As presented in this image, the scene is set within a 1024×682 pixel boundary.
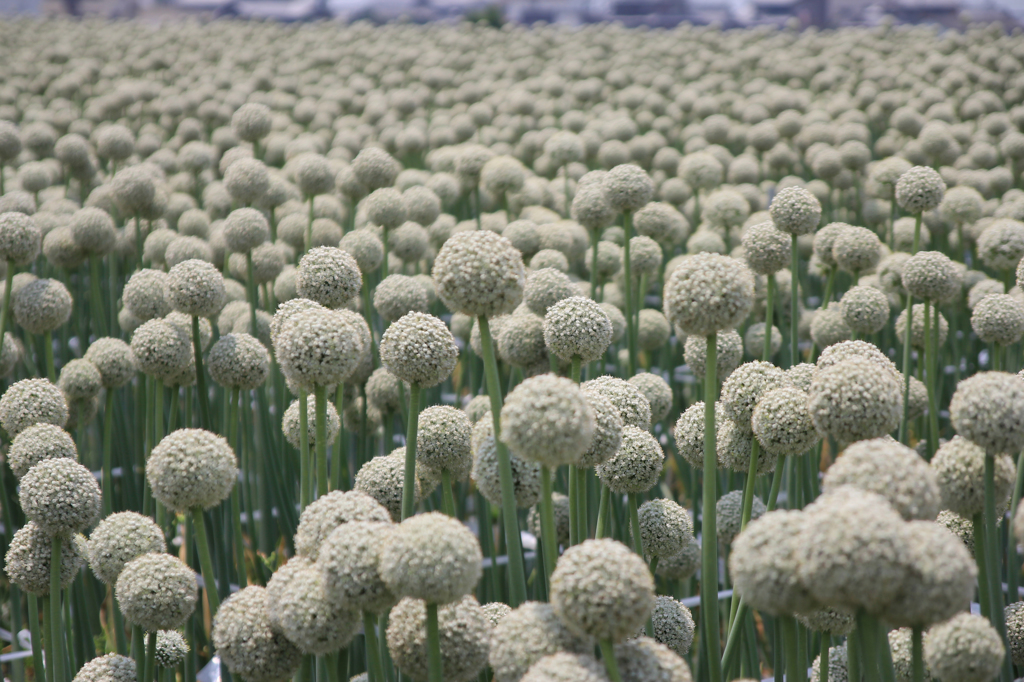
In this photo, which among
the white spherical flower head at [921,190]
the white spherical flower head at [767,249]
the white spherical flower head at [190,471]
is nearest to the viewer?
the white spherical flower head at [190,471]

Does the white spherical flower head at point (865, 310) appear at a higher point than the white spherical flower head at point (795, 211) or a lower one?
lower

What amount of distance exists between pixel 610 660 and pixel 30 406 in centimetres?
123

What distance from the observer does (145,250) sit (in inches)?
109

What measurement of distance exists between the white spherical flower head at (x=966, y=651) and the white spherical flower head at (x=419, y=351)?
691 mm

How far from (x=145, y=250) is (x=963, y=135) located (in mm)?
3487

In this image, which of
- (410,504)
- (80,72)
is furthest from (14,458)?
(80,72)

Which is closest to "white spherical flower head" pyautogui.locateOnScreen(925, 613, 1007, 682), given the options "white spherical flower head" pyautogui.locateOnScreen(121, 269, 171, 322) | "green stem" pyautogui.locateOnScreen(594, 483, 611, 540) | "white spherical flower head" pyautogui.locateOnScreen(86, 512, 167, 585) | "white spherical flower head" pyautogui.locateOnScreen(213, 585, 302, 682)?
"green stem" pyautogui.locateOnScreen(594, 483, 611, 540)

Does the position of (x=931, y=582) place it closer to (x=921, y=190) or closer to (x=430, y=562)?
(x=430, y=562)

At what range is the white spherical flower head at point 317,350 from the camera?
3.82 feet

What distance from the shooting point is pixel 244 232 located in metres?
2.27

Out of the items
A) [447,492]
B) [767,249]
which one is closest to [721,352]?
[767,249]

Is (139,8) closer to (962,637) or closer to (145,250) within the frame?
(145,250)

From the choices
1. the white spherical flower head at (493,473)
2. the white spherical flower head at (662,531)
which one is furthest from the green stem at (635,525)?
the white spherical flower head at (493,473)

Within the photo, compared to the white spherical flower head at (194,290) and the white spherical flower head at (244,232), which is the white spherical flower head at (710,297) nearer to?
the white spherical flower head at (194,290)
